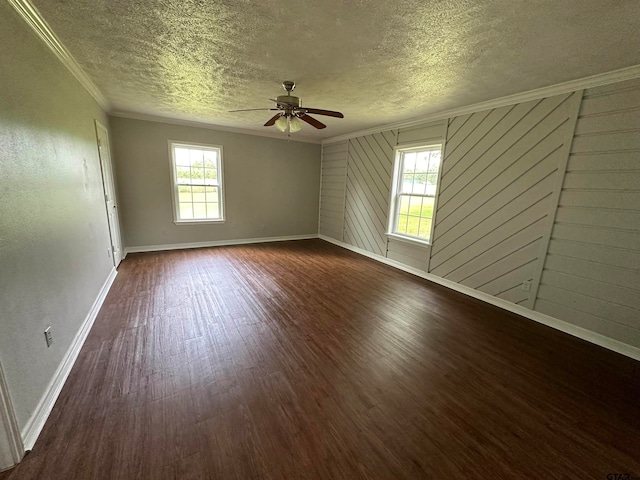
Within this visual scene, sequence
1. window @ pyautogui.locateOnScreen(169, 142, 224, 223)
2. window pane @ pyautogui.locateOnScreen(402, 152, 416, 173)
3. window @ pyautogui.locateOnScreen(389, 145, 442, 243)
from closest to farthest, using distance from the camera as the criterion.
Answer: window @ pyautogui.locateOnScreen(389, 145, 442, 243)
window pane @ pyautogui.locateOnScreen(402, 152, 416, 173)
window @ pyautogui.locateOnScreen(169, 142, 224, 223)

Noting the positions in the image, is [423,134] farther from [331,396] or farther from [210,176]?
[210,176]

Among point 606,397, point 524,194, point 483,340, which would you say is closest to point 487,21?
point 524,194

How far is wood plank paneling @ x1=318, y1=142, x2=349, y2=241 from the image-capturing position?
233 inches

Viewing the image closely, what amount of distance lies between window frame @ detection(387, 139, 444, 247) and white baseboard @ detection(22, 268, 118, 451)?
14.1 feet

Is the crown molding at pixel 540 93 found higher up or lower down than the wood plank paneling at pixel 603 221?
higher up

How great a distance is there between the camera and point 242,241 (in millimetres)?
5969

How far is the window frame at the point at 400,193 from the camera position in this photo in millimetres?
3930

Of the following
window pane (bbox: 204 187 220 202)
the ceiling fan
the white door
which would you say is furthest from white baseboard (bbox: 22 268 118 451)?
window pane (bbox: 204 187 220 202)

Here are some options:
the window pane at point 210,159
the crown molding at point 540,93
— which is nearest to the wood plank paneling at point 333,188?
the crown molding at point 540,93

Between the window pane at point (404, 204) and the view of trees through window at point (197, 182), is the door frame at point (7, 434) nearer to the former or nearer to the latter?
the view of trees through window at point (197, 182)

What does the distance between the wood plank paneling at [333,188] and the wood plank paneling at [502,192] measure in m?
2.51

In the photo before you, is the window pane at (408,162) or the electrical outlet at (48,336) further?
the window pane at (408,162)

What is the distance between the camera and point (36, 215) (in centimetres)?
163

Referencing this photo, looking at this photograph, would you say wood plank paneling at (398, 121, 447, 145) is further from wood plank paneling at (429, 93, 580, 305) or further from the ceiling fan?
the ceiling fan
